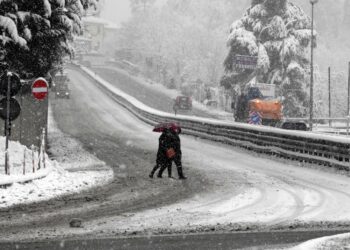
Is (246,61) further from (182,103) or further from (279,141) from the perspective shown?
(182,103)

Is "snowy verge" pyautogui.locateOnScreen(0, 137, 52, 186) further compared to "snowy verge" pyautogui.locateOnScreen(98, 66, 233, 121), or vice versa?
"snowy verge" pyautogui.locateOnScreen(98, 66, 233, 121)

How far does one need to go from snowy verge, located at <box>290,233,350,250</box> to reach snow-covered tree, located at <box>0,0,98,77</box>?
1339 centimetres

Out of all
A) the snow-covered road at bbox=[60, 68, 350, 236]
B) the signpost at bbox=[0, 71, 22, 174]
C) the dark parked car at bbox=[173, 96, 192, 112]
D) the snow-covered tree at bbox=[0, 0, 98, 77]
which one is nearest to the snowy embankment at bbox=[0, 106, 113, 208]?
the signpost at bbox=[0, 71, 22, 174]

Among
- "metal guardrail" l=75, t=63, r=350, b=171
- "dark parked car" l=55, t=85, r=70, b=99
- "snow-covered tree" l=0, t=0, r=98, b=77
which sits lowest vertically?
"metal guardrail" l=75, t=63, r=350, b=171

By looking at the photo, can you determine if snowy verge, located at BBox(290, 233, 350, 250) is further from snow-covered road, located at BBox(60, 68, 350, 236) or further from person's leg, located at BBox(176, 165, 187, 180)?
person's leg, located at BBox(176, 165, 187, 180)

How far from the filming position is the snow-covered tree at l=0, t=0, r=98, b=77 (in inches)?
778

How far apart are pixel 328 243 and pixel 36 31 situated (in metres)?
15.4

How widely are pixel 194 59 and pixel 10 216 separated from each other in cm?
9064

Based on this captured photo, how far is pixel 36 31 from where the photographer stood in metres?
21.5

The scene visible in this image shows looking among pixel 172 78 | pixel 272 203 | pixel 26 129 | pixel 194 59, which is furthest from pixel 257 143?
pixel 194 59

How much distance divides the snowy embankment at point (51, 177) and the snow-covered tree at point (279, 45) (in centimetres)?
3673

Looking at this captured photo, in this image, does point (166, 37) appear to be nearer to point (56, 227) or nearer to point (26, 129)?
point (26, 129)

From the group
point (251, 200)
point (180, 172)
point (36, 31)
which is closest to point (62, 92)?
point (36, 31)

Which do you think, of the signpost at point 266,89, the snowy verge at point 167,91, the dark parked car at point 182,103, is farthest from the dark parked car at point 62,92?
the signpost at point 266,89
